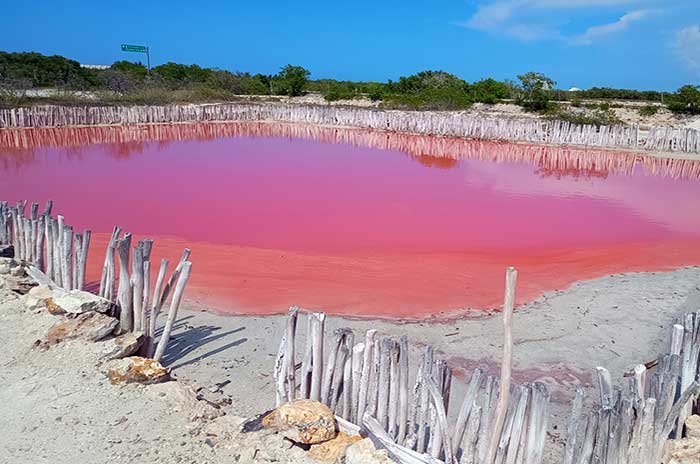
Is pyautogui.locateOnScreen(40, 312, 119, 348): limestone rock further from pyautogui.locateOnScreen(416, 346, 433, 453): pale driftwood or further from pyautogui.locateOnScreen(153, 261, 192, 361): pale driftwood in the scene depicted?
pyautogui.locateOnScreen(416, 346, 433, 453): pale driftwood

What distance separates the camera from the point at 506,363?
7.57 feet

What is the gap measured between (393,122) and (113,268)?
16.8m

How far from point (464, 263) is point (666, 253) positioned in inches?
111

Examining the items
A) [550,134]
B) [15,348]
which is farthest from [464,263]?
[550,134]

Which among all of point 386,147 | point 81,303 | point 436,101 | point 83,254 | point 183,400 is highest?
point 436,101

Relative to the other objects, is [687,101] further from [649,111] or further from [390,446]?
[390,446]

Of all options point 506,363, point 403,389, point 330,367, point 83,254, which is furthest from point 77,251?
point 506,363

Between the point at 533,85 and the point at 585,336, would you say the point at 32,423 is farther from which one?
the point at 533,85

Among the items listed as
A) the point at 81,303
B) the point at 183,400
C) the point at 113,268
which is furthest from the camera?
the point at 113,268

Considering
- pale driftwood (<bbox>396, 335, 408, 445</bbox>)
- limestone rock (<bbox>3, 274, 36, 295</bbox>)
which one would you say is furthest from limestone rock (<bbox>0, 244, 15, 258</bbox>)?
pale driftwood (<bbox>396, 335, 408, 445</bbox>)

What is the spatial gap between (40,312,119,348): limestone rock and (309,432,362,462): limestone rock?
185 centimetres

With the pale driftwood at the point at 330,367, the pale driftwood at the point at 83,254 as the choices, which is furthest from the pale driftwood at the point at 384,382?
the pale driftwood at the point at 83,254

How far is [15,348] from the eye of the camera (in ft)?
12.3

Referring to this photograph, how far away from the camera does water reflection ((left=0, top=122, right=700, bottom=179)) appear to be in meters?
13.4
